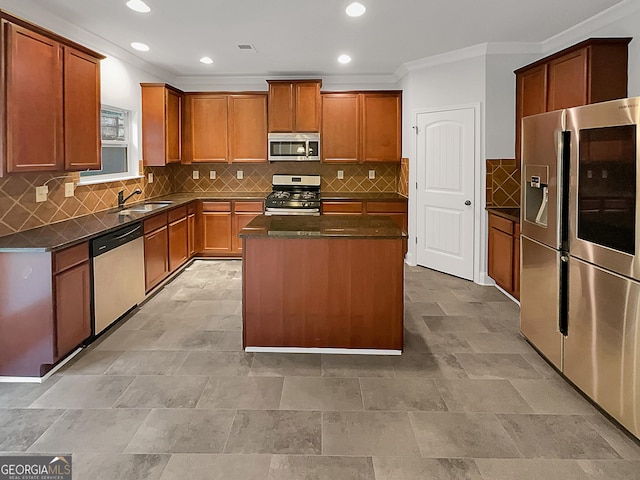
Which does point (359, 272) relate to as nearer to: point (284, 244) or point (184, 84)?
point (284, 244)

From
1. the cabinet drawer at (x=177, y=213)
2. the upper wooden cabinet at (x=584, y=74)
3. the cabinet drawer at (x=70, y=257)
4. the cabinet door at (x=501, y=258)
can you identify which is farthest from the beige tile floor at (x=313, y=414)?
the upper wooden cabinet at (x=584, y=74)

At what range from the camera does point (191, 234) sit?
654 centimetres

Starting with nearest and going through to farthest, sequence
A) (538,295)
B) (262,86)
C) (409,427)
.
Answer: (409,427) < (538,295) < (262,86)

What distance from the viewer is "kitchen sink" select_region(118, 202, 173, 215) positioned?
5.02 meters

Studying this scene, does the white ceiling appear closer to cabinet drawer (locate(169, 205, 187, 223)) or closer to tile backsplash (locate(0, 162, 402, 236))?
tile backsplash (locate(0, 162, 402, 236))

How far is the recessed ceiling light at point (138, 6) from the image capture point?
150 inches

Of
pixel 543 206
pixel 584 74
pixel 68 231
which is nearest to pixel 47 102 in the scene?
pixel 68 231

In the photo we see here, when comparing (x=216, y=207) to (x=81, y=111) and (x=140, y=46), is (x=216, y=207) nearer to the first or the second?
(x=140, y=46)

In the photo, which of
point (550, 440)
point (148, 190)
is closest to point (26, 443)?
point (550, 440)

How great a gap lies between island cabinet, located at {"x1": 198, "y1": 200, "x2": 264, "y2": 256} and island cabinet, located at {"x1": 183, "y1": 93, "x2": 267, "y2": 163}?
2.31 ft

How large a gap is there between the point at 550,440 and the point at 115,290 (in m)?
3.33

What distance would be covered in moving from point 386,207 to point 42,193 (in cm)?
429

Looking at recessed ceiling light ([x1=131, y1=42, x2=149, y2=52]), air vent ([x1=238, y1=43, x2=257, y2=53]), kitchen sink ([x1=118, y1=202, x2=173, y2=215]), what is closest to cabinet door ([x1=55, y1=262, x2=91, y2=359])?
kitchen sink ([x1=118, y1=202, x2=173, y2=215])

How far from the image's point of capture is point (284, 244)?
349 cm
